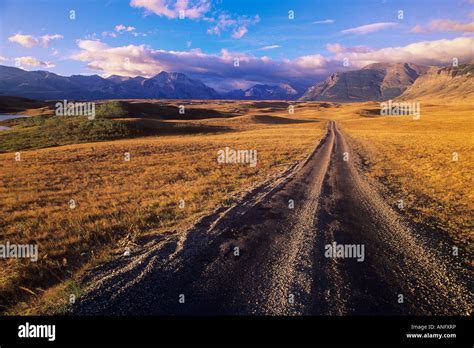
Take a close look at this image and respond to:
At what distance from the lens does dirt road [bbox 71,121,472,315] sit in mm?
6254

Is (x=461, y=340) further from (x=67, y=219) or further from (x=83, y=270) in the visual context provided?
(x=67, y=219)

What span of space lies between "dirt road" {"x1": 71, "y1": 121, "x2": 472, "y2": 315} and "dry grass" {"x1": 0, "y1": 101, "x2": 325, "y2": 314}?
4.74 feet

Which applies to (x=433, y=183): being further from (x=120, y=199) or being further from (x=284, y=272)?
(x=120, y=199)

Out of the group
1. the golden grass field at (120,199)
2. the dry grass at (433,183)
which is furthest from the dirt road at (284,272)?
the dry grass at (433,183)

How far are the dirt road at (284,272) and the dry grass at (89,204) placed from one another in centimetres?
145

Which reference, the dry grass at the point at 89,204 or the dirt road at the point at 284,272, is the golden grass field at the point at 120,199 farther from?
the dirt road at the point at 284,272

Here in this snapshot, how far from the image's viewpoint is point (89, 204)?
15.2 m

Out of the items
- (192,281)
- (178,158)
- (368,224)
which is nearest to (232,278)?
(192,281)

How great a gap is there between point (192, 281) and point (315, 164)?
20.6 metres

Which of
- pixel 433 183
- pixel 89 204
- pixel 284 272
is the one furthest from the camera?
pixel 433 183

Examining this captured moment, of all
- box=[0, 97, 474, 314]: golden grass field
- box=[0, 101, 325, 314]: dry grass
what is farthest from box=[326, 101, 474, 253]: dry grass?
box=[0, 101, 325, 314]: dry grass

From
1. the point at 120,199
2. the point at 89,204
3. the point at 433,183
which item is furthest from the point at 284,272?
the point at 433,183

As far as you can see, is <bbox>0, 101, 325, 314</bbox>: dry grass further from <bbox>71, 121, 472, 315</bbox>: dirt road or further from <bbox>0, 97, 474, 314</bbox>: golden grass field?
<bbox>71, 121, 472, 315</bbox>: dirt road

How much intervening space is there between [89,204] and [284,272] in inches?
485
